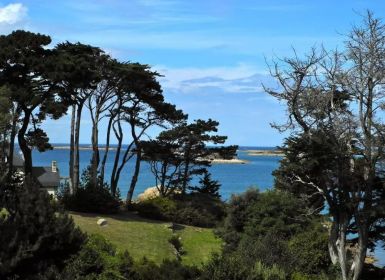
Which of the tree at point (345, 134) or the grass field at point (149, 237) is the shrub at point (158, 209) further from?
the tree at point (345, 134)

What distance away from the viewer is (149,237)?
25.5 m

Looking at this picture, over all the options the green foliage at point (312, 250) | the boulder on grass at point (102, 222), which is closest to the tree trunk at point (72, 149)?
the boulder on grass at point (102, 222)

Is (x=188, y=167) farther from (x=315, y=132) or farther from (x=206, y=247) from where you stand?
(x=315, y=132)

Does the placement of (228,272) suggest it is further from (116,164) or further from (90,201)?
(116,164)

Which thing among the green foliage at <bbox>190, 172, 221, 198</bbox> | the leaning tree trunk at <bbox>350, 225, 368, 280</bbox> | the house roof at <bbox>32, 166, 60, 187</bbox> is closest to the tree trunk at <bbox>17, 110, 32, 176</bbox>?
the green foliage at <bbox>190, 172, 221, 198</bbox>

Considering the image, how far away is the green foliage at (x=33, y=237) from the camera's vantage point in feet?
35.2

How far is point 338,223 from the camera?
2125cm

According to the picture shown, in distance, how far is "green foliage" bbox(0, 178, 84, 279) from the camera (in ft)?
35.2

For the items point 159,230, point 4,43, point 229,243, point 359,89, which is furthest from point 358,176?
point 4,43

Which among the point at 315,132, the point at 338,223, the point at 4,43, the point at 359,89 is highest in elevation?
the point at 4,43

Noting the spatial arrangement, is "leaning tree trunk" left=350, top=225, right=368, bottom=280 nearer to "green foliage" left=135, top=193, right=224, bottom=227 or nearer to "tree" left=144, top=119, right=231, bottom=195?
"green foliage" left=135, top=193, right=224, bottom=227

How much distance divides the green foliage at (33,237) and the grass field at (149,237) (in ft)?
33.0

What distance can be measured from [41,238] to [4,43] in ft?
65.4

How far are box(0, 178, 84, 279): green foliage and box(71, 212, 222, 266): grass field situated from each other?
10046mm
